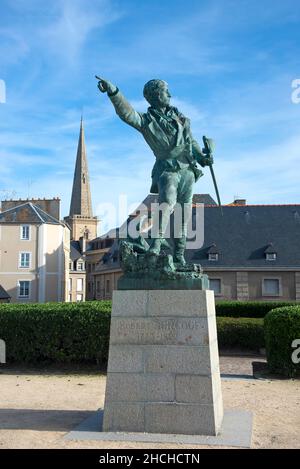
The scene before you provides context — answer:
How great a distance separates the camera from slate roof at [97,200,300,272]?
116 feet

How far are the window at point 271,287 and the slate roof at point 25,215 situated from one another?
73.0 feet

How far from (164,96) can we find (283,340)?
22.2 feet

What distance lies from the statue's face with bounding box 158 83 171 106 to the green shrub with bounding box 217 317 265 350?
1059cm

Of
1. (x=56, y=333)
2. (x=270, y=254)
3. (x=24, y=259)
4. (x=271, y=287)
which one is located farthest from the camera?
(x=24, y=259)

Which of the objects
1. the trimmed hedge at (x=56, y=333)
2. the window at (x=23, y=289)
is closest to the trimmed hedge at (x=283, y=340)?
the trimmed hedge at (x=56, y=333)

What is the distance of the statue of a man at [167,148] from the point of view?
723cm

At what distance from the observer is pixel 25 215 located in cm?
4856

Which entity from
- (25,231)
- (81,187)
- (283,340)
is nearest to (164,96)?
(283,340)

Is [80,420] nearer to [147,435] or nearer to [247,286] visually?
[147,435]

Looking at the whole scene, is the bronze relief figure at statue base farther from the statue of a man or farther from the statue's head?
the statue's head

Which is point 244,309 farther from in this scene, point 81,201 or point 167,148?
point 81,201

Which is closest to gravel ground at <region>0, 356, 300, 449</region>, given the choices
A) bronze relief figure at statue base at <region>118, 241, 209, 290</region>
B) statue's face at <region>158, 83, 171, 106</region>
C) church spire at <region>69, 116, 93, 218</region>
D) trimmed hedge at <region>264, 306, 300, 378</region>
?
trimmed hedge at <region>264, 306, 300, 378</region>

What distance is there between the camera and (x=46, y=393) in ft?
33.2
